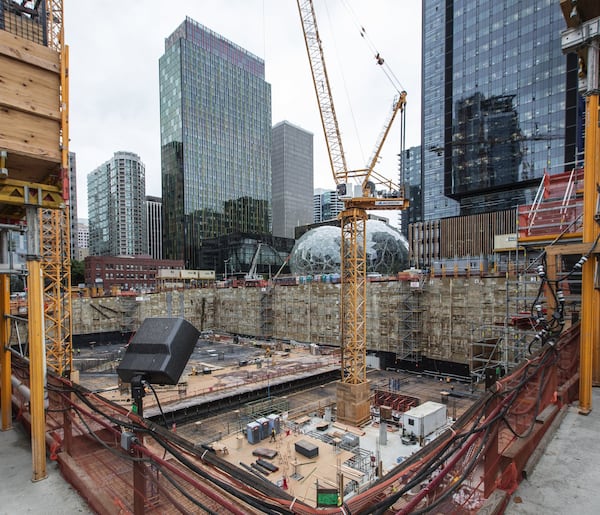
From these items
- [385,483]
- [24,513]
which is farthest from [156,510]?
[385,483]

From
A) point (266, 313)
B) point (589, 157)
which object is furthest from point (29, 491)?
point (266, 313)

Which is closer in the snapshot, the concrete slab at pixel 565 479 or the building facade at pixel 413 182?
the concrete slab at pixel 565 479

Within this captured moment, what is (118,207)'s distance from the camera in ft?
504

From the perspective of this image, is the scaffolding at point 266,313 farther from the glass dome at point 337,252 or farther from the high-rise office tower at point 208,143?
the high-rise office tower at point 208,143

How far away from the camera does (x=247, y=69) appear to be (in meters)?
141

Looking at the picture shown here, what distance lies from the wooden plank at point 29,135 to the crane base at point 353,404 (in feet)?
71.5

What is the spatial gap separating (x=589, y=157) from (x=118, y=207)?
171m

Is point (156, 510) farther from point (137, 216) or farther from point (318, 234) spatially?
point (137, 216)

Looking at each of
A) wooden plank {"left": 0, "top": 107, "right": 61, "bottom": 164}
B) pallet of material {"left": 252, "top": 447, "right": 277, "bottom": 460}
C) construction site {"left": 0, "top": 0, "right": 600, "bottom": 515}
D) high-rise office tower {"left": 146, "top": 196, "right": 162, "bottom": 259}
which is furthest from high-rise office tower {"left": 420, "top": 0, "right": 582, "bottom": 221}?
high-rise office tower {"left": 146, "top": 196, "right": 162, "bottom": 259}

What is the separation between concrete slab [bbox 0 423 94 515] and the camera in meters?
4.38

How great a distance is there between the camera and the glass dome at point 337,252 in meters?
57.4

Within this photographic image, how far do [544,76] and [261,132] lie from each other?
102 m

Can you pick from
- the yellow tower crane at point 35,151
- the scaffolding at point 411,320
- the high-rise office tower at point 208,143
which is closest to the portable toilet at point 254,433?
the yellow tower crane at point 35,151

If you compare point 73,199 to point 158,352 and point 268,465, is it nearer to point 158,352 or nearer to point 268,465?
point 268,465
